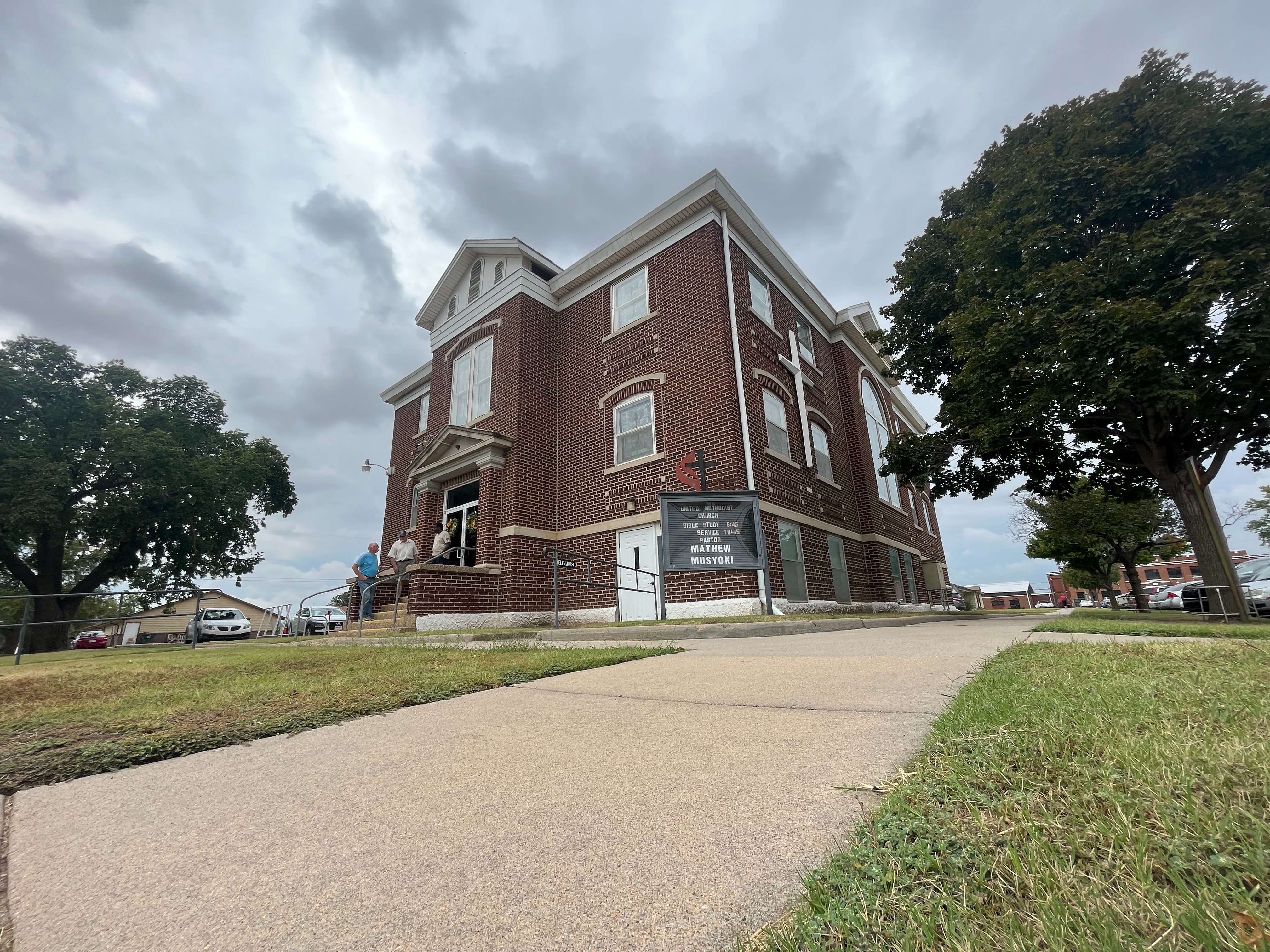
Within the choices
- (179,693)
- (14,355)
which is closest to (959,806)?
(179,693)

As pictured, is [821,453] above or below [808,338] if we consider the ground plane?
below

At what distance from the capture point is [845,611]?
520 inches

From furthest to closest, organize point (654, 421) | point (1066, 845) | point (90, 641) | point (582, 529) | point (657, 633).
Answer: point (90, 641)
point (582, 529)
point (654, 421)
point (657, 633)
point (1066, 845)

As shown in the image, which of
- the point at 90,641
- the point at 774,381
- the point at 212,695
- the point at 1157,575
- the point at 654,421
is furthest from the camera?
the point at 1157,575

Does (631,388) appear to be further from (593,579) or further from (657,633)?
(657,633)

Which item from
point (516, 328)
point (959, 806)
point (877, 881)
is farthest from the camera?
point (516, 328)

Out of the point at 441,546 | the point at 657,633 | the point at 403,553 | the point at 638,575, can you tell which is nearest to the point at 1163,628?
the point at 657,633

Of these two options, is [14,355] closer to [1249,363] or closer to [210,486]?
[210,486]

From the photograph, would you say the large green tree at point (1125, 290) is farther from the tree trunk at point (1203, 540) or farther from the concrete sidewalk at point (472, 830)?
the concrete sidewalk at point (472, 830)

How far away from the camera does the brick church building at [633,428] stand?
11727 millimetres

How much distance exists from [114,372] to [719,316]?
26.7m

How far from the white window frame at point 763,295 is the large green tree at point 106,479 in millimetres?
22443

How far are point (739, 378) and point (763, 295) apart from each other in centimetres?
420

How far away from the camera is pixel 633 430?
13.0 metres
